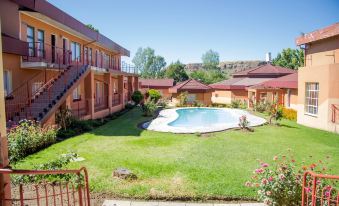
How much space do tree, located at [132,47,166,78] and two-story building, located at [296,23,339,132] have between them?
82.2m

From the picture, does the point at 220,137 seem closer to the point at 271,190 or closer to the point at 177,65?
the point at 271,190

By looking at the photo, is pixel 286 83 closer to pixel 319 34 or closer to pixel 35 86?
pixel 319 34

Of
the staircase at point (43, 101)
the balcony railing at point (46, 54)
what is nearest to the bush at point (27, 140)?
the staircase at point (43, 101)

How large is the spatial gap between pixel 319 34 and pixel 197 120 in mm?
11876

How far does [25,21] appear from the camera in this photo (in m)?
16.0

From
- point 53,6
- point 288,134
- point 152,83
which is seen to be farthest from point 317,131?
point 152,83

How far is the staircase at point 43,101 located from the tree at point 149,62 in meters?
84.3

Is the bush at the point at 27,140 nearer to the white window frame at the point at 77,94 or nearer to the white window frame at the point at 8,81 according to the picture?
the white window frame at the point at 8,81

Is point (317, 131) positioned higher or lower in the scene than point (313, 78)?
lower

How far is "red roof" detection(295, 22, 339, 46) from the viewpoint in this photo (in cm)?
1765

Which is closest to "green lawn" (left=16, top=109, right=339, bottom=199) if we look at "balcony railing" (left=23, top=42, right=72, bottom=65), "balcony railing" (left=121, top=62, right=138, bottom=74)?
"balcony railing" (left=23, top=42, right=72, bottom=65)

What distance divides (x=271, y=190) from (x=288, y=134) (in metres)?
11.4

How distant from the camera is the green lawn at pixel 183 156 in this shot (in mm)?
7719

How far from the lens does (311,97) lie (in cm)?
1938
